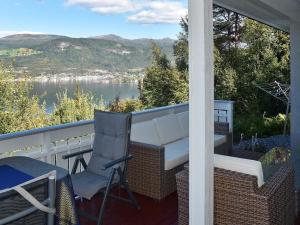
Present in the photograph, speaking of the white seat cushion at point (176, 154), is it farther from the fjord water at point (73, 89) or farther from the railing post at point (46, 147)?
the fjord water at point (73, 89)

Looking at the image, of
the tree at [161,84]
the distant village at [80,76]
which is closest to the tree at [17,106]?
the distant village at [80,76]

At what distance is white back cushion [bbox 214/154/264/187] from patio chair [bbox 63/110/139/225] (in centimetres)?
103

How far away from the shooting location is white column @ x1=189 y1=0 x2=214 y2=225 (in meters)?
2.36

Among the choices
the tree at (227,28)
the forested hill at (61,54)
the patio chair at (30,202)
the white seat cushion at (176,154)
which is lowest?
the white seat cushion at (176,154)

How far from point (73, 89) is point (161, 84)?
437 cm

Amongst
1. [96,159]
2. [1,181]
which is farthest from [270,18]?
[1,181]

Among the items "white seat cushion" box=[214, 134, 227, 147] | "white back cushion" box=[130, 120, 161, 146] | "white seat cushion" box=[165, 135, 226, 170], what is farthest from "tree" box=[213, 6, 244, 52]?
"white back cushion" box=[130, 120, 161, 146]

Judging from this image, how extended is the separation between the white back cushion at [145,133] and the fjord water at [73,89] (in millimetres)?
5077

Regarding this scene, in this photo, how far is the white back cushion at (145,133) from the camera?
4.37 meters

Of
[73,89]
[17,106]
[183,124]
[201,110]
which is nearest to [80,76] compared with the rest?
[73,89]

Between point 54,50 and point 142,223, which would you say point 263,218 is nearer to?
point 142,223

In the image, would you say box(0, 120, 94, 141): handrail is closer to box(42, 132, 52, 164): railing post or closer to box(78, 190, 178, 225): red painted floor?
box(42, 132, 52, 164): railing post

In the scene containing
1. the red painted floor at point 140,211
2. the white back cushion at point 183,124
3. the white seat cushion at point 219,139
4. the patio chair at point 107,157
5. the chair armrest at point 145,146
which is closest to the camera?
the patio chair at point 107,157

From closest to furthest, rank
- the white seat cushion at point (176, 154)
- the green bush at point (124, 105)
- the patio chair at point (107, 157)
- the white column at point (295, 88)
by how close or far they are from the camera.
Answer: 1. the patio chair at point (107, 157)
2. the white seat cushion at point (176, 154)
3. the white column at point (295, 88)
4. the green bush at point (124, 105)
